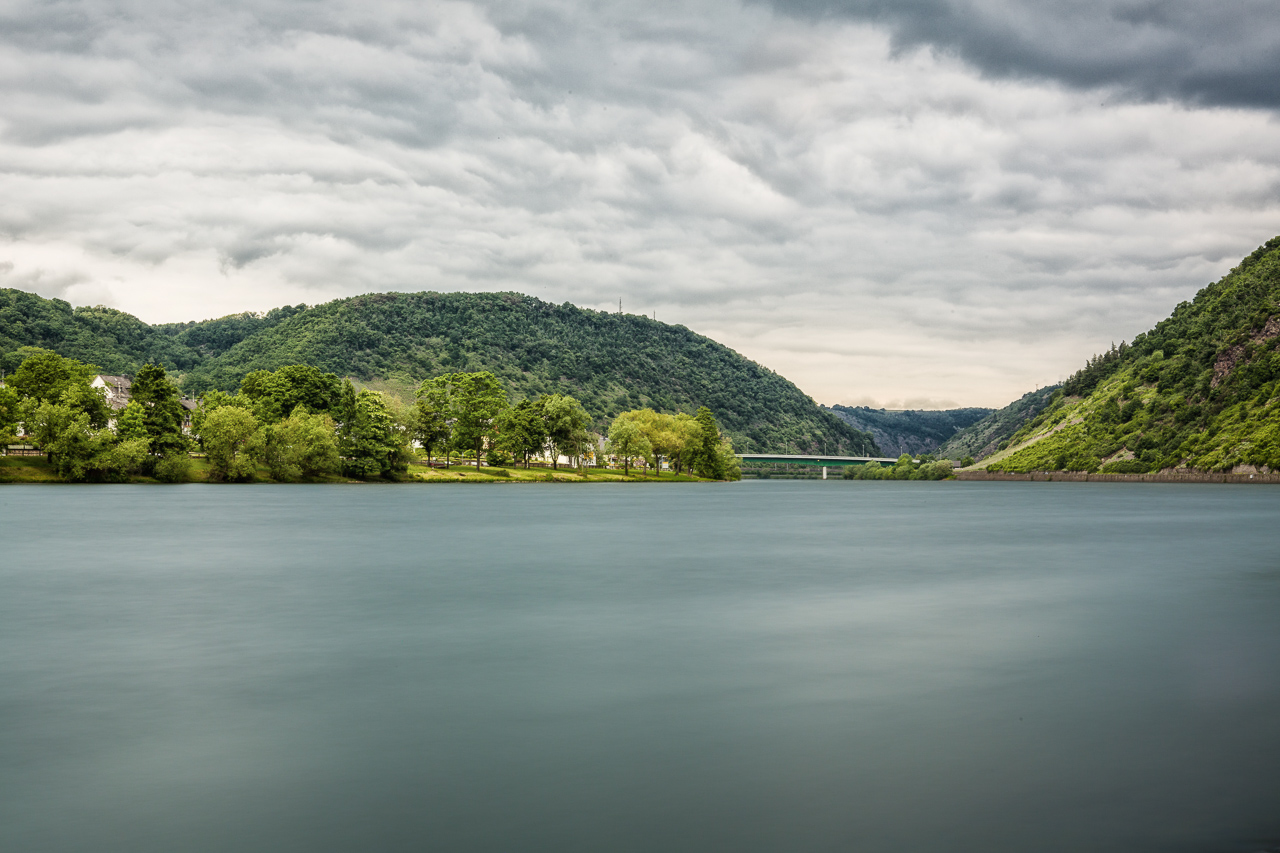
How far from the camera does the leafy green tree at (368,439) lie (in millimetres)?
133250

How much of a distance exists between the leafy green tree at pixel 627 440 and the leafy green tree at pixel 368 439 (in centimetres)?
4688

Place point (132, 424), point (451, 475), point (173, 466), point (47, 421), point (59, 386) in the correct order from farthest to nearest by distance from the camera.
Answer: point (451, 475) < point (59, 386) < point (173, 466) < point (132, 424) < point (47, 421)

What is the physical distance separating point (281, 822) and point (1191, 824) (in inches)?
375

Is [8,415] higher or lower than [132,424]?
higher

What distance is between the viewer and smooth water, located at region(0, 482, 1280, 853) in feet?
33.5

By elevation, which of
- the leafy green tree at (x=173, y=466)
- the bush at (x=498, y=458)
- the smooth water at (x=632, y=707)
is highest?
the bush at (x=498, y=458)

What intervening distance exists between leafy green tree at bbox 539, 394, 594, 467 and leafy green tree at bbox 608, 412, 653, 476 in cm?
780

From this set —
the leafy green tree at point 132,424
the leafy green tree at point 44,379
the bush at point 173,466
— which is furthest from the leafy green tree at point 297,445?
the leafy green tree at point 44,379

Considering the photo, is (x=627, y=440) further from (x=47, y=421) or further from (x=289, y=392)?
(x=47, y=421)

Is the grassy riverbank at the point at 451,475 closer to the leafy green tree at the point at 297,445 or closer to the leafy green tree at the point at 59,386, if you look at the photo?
the leafy green tree at the point at 297,445

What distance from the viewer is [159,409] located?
116 metres

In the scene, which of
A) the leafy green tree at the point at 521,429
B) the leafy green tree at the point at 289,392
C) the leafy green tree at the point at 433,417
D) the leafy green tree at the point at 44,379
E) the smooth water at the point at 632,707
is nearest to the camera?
the smooth water at the point at 632,707

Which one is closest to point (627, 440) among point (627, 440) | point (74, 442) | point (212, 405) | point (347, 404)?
point (627, 440)

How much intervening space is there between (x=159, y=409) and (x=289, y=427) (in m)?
15.1
